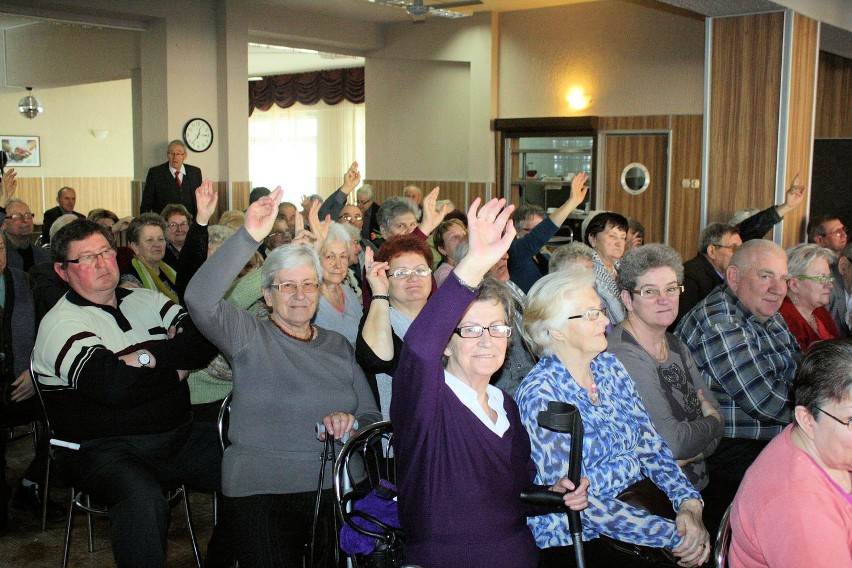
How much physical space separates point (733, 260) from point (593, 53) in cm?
698

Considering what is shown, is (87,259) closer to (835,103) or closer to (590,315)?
(590,315)

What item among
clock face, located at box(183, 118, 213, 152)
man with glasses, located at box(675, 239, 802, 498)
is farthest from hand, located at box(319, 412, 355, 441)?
clock face, located at box(183, 118, 213, 152)

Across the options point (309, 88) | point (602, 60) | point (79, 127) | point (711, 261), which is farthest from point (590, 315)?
point (79, 127)

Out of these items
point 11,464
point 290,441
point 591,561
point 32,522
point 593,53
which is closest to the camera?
point 591,561

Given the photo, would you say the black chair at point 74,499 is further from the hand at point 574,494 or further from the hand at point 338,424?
the hand at point 574,494

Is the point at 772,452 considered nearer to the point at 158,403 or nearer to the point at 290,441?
the point at 290,441

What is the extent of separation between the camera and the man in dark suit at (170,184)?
8844 millimetres

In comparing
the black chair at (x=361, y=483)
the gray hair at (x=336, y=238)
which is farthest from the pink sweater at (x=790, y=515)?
the gray hair at (x=336, y=238)

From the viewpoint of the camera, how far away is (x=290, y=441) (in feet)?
8.93

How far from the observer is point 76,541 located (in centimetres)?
367

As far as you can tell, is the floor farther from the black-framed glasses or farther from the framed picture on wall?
the framed picture on wall

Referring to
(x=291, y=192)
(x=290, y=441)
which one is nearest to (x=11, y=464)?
(x=290, y=441)

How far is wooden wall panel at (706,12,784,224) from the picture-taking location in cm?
674

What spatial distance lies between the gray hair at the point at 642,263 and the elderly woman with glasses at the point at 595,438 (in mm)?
485
